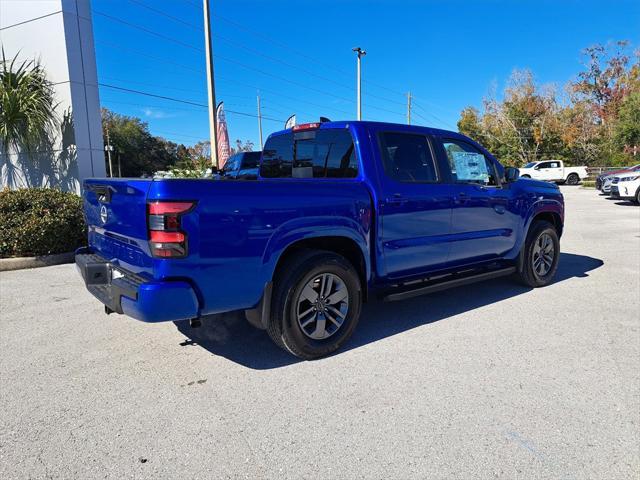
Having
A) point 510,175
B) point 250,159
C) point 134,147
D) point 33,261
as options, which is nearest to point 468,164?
point 510,175

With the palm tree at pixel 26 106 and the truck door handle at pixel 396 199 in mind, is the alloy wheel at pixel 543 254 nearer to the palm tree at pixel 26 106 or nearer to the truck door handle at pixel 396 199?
the truck door handle at pixel 396 199

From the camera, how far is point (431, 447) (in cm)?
256

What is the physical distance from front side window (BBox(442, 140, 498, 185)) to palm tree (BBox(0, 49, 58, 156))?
8.30 metres

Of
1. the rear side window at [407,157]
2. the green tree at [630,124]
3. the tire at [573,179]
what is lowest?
the tire at [573,179]

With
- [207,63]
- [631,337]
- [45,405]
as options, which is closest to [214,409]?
[45,405]

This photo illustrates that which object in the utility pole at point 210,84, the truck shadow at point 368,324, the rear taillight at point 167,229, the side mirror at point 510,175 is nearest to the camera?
the rear taillight at point 167,229

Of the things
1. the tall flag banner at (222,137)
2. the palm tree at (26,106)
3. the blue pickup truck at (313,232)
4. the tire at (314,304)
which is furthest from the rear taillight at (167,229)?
the tall flag banner at (222,137)

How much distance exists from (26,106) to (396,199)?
27.4 ft

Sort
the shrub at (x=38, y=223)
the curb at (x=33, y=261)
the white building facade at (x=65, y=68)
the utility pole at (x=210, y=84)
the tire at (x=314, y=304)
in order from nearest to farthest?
1. the tire at (x=314, y=304)
2. the curb at (x=33, y=261)
3. the shrub at (x=38, y=223)
4. the white building facade at (x=65, y=68)
5. the utility pole at (x=210, y=84)

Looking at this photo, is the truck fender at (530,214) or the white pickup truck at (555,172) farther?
the white pickup truck at (555,172)

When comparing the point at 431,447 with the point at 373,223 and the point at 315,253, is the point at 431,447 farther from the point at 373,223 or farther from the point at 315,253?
the point at 373,223

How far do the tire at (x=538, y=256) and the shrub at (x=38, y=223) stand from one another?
7.00 meters

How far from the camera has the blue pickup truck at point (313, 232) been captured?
9.78ft

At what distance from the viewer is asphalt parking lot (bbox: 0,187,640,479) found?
2443 mm
